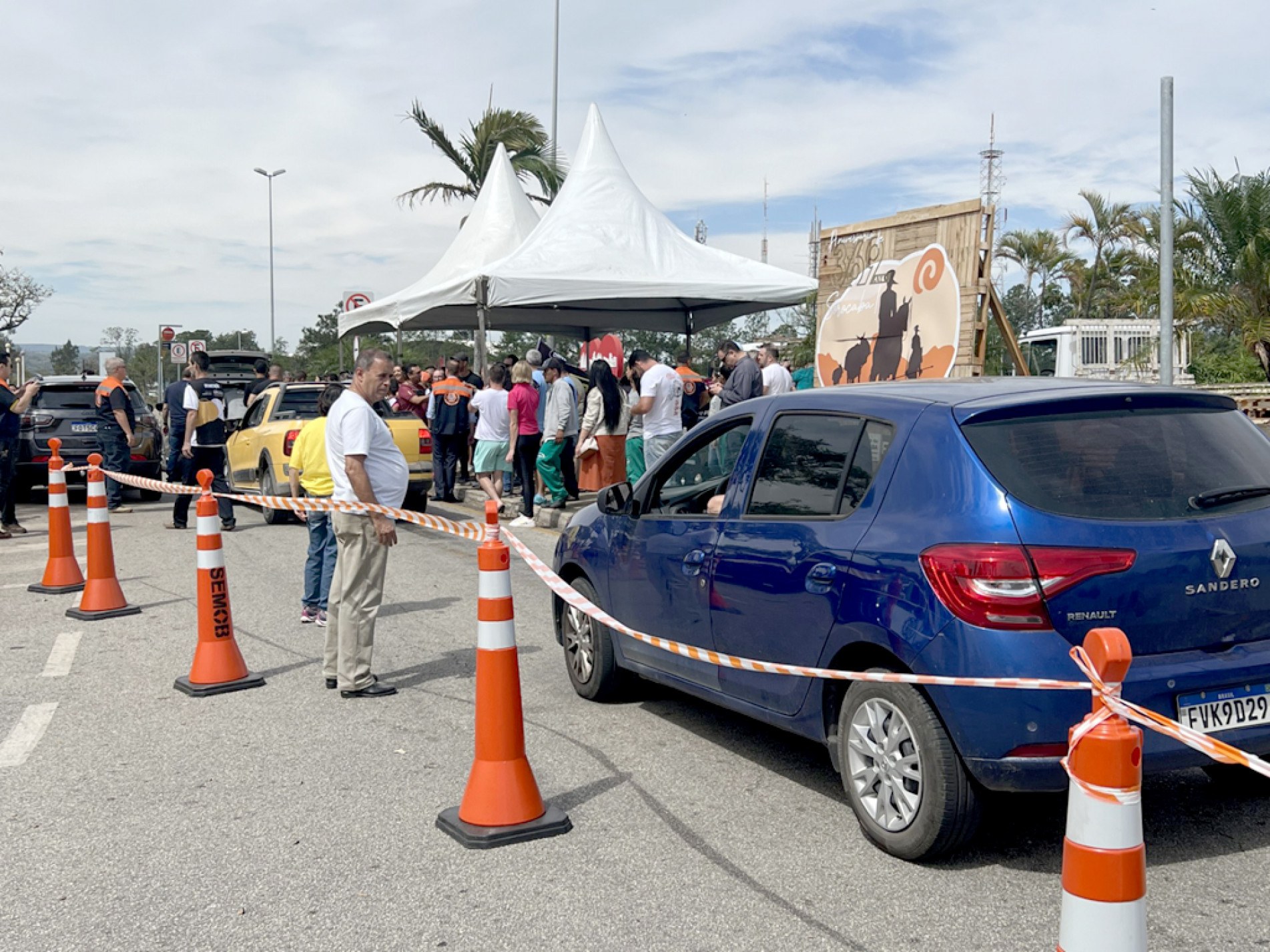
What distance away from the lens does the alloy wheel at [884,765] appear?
4.22 metres

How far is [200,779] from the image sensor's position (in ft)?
17.7

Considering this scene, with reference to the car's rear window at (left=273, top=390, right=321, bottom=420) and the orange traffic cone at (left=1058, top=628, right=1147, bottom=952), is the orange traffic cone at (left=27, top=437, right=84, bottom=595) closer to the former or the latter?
A: the car's rear window at (left=273, top=390, right=321, bottom=420)

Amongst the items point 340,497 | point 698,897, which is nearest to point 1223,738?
point 698,897

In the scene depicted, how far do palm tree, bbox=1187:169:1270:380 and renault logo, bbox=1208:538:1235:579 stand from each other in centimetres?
1569

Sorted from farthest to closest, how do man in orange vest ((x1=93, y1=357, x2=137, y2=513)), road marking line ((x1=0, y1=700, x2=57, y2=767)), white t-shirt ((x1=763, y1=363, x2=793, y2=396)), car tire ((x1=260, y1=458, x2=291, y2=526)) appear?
man in orange vest ((x1=93, y1=357, x2=137, y2=513)), car tire ((x1=260, y1=458, x2=291, y2=526)), white t-shirt ((x1=763, y1=363, x2=793, y2=396)), road marking line ((x1=0, y1=700, x2=57, y2=767))

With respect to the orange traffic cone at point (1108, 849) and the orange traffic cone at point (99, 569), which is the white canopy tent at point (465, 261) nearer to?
the orange traffic cone at point (99, 569)

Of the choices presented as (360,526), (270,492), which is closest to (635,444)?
(270,492)

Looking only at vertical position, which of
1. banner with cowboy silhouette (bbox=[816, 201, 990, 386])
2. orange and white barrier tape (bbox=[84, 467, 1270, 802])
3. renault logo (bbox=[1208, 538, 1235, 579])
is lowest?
orange and white barrier tape (bbox=[84, 467, 1270, 802])

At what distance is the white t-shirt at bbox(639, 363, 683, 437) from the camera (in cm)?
1308

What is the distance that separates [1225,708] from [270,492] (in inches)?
504

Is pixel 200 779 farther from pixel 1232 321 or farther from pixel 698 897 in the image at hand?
pixel 1232 321

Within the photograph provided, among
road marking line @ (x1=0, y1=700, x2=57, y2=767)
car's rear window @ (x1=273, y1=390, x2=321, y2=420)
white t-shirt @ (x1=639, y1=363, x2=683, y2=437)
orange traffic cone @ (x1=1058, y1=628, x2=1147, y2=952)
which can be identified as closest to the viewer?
orange traffic cone @ (x1=1058, y1=628, x2=1147, y2=952)

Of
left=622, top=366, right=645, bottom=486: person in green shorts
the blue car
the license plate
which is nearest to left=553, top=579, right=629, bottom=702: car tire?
the blue car

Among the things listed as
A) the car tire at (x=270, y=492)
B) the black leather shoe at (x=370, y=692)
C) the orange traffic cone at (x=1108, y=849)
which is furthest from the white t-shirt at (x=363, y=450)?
the car tire at (x=270, y=492)
